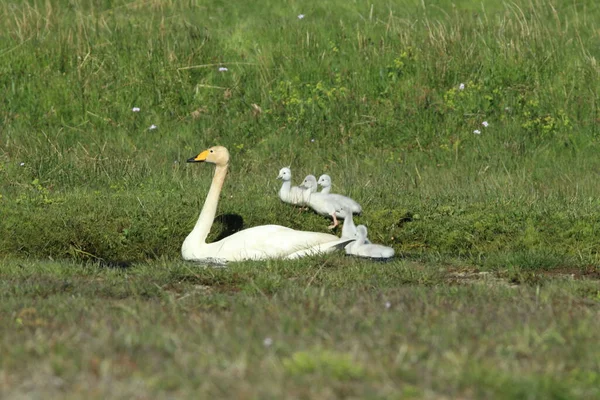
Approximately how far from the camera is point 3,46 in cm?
1664

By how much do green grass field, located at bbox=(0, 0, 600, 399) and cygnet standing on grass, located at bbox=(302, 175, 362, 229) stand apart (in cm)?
28

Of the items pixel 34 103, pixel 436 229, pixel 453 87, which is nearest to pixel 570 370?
pixel 436 229

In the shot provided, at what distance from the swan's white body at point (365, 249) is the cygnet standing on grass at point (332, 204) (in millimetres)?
717

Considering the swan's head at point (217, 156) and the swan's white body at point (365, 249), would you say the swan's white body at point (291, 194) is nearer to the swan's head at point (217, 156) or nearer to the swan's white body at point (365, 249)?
the swan's head at point (217, 156)

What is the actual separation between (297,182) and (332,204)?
2.42 metres

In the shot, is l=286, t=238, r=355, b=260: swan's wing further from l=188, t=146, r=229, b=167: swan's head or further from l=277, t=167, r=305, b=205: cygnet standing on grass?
l=188, t=146, r=229, b=167: swan's head

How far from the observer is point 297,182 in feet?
43.1

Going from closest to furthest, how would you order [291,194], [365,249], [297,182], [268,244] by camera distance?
[365,249] → [268,244] → [291,194] → [297,182]

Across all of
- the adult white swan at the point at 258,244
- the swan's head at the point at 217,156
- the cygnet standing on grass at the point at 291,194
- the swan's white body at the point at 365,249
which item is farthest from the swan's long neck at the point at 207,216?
the swan's white body at the point at 365,249

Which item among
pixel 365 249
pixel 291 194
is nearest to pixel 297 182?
pixel 291 194

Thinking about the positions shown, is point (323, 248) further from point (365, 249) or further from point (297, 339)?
point (297, 339)

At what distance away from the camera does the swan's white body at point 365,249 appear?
9.48 metres

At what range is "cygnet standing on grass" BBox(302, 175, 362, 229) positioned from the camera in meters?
10.6

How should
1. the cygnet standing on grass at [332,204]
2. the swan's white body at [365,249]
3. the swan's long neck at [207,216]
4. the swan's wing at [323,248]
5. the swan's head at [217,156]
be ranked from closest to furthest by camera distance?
the swan's white body at [365,249] → the swan's wing at [323,248] → the swan's long neck at [207,216] → the cygnet standing on grass at [332,204] → the swan's head at [217,156]
